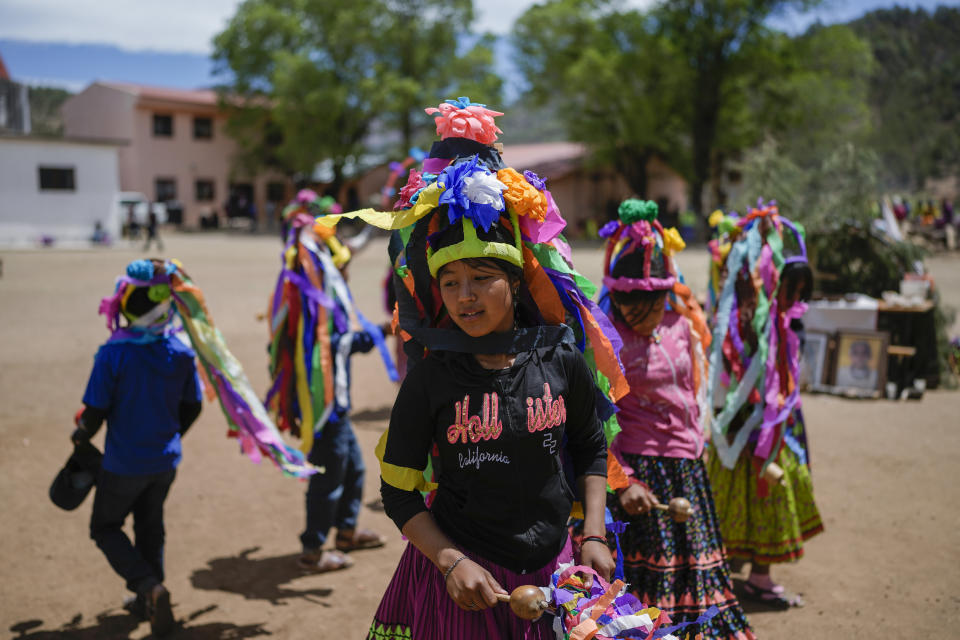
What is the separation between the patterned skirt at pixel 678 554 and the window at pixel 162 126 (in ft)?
138

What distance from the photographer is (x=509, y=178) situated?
2.27 meters

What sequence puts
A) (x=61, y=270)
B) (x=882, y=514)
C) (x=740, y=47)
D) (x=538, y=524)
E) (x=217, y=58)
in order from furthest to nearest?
(x=217, y=58) → (x=740, y=47) → (x=61, y=270) → (x=882, y=514) → (x=538, y=524)

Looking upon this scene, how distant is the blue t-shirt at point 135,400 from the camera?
3684 millimetres

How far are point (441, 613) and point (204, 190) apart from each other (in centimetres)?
4336

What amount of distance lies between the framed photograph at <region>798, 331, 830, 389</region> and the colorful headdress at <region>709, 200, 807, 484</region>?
16.9 feet

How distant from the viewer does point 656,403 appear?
3.41 meters

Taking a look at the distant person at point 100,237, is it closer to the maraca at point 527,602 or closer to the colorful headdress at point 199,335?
the colorful headdress at point 199,335

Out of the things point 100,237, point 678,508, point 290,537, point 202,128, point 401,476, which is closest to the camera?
point 401,476

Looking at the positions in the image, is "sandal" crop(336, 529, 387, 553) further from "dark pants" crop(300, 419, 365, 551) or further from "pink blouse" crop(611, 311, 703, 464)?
"pink blouse" crop(611, 311, 703, 464)

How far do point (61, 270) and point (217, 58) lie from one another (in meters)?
24.5

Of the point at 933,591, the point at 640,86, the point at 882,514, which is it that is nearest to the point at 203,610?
the point at 933,591

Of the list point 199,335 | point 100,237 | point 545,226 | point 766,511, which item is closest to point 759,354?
point 766,511

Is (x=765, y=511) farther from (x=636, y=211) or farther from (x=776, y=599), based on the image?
(x=636, y=211)

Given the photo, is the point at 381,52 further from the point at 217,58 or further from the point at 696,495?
the point at 696,495
